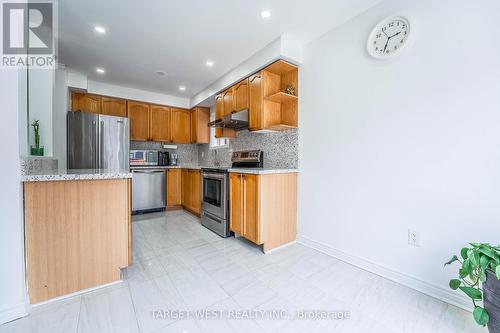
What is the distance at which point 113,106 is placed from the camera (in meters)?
3.82

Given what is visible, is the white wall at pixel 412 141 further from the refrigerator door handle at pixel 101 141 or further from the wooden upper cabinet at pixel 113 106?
the wooden upper cabinet at pixel 113 106

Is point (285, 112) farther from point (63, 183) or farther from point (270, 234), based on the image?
point (63, 183)

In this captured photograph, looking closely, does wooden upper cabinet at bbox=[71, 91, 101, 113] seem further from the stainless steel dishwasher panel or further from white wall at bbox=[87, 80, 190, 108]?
the stainless steel dishwasher panel

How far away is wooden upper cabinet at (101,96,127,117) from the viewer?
373 centimetres

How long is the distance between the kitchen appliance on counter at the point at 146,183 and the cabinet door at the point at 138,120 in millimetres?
316

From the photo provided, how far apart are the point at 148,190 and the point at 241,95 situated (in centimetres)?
248

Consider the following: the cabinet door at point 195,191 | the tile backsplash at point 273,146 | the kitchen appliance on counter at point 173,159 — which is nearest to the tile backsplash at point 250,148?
the tile backsplash at point 273,146

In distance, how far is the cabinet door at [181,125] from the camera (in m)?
4.47

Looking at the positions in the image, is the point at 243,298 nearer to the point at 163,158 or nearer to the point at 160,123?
the point at 163,158

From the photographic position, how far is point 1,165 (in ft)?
3.96

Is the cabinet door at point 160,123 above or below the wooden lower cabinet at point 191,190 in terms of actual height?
above

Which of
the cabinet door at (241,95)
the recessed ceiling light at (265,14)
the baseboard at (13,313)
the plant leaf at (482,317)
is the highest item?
the recessed ceiling light at (265,14)

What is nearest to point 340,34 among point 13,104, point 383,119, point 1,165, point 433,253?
point 383,119

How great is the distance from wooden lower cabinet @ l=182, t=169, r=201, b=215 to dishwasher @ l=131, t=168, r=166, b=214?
39 cm
